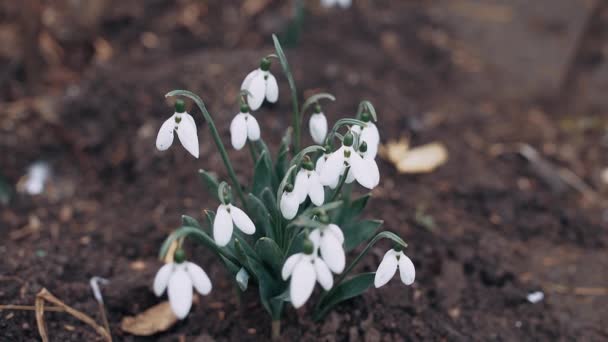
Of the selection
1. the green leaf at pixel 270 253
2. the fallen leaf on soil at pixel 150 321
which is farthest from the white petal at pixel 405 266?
the fallen leaf on soil at pixel 150 321

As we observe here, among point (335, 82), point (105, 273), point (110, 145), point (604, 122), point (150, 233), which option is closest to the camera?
point (105, 273)

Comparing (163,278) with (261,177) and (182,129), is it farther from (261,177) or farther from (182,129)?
(261,177)

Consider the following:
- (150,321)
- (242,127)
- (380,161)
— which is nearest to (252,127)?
(242,127)

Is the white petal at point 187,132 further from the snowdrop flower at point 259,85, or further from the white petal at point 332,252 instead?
the white petal at point 332,252

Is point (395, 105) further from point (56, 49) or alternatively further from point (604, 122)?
point (56, 49)

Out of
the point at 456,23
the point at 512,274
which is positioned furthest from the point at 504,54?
the point at 512,274

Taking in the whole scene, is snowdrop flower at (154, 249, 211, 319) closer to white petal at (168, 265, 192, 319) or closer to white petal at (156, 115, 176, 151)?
white petal at (168, 265, 192, 319)
